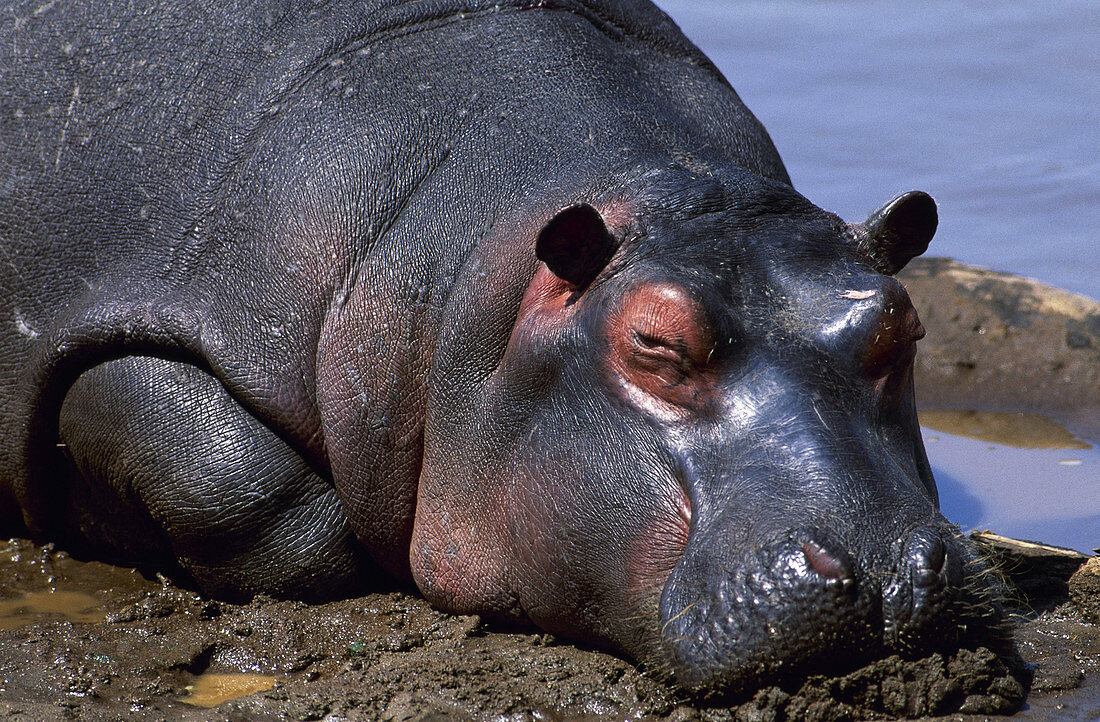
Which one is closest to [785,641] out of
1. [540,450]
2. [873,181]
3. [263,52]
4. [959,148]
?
[540,450]

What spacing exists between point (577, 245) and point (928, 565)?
1.42 meters

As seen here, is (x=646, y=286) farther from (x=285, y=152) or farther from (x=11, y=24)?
(x=11, y=24)

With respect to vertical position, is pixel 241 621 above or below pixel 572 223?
below

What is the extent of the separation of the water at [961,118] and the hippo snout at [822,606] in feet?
23.2

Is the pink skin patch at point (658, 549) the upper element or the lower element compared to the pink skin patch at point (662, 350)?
lower

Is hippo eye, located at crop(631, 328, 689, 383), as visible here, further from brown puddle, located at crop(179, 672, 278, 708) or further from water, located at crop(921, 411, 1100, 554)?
water, located at crop(921, 411, 1100, 554)

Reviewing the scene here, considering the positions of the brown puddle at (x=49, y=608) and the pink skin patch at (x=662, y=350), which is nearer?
the pink skin patch at (x=662, y=350)

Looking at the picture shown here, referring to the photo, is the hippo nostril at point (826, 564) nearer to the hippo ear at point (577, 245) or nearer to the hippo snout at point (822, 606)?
the hippo snout at point (822, 606)

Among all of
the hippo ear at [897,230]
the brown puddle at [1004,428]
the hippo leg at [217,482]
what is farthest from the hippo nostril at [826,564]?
the brown puddle at [1004,428]

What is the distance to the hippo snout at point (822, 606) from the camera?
340 centimetres

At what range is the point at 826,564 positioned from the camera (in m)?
3.38

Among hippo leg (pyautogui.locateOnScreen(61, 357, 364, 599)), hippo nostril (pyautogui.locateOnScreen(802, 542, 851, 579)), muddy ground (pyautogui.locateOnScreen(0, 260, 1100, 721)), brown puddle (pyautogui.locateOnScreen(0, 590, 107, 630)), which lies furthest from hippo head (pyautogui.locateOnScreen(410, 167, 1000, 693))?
brown puddle (pyautogui.locateOnScreen(0, 590, 107, 630))

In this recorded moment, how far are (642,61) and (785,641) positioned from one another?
2687 millimetres

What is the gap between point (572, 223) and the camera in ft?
13.2
